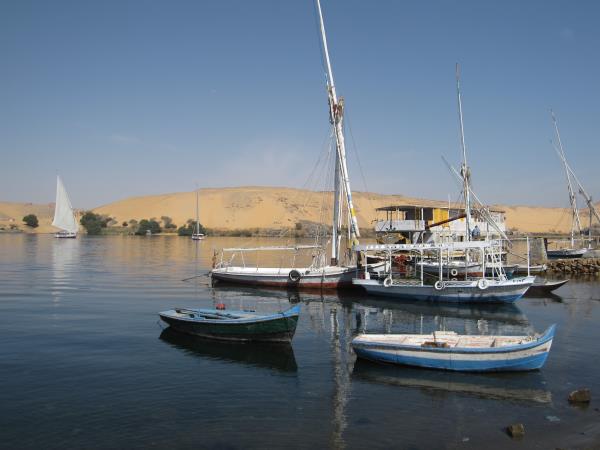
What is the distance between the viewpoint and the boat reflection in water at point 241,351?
2156cm

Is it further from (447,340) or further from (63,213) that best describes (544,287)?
(63,213)

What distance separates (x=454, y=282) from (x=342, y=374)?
63.0 feet

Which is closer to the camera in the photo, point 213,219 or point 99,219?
point 99,219

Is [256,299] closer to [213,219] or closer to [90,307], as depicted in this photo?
[90,307]

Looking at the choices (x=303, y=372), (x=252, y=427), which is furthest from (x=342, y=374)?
(x=252, y=427)

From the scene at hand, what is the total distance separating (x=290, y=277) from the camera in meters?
43.9

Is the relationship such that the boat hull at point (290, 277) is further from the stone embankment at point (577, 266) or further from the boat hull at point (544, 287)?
the stone embankment at point (577, 266)

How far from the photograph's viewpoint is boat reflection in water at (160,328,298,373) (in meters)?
21.6

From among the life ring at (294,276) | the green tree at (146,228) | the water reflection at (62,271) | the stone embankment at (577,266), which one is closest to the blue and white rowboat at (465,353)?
the life ring at (294,276)

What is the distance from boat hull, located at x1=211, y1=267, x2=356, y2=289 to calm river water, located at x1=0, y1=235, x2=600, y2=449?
9559mm

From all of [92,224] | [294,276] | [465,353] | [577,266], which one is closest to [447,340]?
[465,353]

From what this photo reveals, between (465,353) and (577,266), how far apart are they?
45916mm

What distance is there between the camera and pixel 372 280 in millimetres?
39938

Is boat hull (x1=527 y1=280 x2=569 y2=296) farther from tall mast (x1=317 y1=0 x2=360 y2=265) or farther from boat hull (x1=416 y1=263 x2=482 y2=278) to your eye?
tall mast (x1=317 y1=0 x2=360 y2=265)
